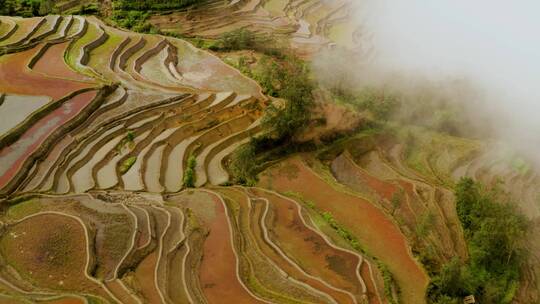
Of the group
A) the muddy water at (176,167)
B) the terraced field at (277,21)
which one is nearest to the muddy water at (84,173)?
the muddy water at (176,167)

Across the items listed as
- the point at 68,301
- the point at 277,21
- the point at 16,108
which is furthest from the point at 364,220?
the point at 277,21

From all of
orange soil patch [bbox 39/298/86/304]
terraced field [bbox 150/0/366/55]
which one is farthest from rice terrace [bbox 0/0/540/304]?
terraced field [bbox 150/0/366/55]

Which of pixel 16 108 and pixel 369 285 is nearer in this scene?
pixel 369 285

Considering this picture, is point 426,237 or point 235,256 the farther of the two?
point 426,237

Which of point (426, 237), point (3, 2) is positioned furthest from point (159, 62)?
point (426, 237)

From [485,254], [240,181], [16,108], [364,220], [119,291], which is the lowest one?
[485,254]

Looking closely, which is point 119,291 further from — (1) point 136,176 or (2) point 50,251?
(1) point 136,176

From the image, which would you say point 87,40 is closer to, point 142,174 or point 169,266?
point 142,174
